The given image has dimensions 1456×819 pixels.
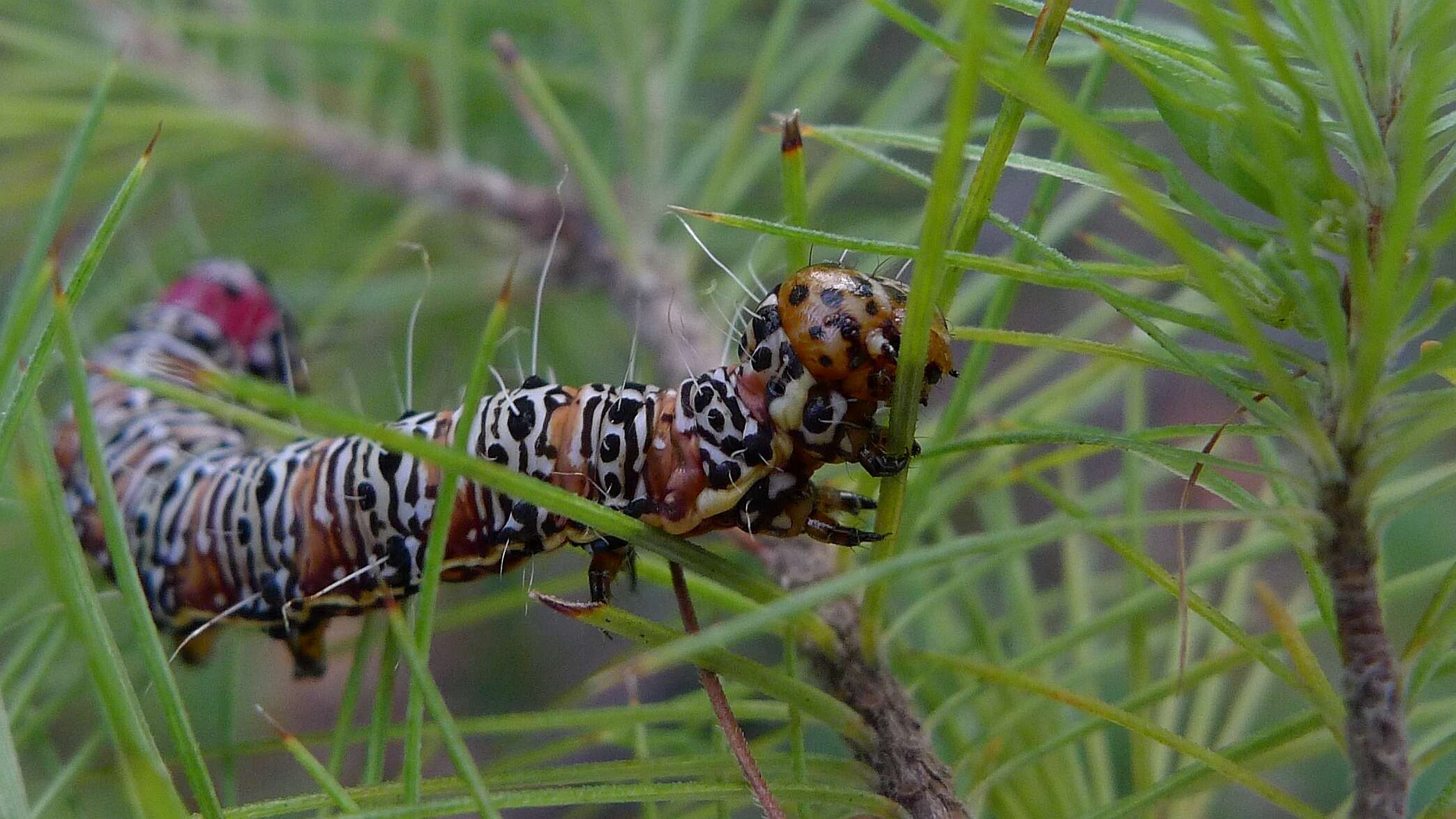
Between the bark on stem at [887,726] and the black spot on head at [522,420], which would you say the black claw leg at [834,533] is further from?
the black spot on head at [522,420]

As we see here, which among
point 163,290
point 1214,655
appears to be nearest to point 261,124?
point 163,290

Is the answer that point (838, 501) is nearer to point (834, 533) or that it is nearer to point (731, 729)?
point (834, 533)

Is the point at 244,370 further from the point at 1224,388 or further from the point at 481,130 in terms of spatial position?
the point at 1224,388

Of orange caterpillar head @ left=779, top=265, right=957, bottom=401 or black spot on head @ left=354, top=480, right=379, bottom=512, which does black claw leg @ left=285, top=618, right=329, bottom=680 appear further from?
orange caterpillar head @ left=779, top=265, right=957, bottom=401

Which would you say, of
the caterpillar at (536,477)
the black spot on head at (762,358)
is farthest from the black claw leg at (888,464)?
the black spot on head at (762,358)

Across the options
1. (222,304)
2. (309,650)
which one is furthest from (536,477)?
(222,304)

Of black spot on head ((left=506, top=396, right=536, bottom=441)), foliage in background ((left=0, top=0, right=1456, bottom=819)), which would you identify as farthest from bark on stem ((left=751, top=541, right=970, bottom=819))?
black spot on head ((left=506, top=396, right=536, bottom=441))
